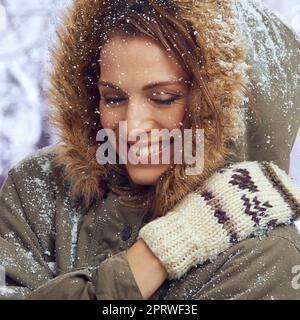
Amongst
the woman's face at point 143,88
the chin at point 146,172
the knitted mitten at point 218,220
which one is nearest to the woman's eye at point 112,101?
the woman's face at point 143,88

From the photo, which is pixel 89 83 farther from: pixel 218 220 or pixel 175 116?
pixel 218 220

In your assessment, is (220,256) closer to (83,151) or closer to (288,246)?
(288,246)

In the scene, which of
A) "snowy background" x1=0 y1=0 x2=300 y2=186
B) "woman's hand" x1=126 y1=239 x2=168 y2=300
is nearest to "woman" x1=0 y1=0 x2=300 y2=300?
"woman's hand" x1=126 y1=239 x2=168 y2=300

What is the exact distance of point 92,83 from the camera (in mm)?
1132

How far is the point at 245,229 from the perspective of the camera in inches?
36.9

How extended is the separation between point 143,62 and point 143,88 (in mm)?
42

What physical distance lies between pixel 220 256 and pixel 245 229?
2.4 inches

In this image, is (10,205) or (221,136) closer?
(221,136)

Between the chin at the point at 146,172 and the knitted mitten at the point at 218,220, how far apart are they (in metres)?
0.10

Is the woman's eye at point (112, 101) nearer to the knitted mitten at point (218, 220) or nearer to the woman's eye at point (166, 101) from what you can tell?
the woman's eye at point (166, 101)

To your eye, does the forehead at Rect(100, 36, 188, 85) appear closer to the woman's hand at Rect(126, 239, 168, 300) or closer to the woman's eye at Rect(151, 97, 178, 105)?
the woman's eye at Rect(151, 97, 178, 105)

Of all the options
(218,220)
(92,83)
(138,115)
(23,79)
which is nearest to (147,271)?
(218,220)

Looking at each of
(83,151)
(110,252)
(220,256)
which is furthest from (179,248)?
(83,151)

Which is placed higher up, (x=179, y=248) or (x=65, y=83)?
(x=65, y=83)
